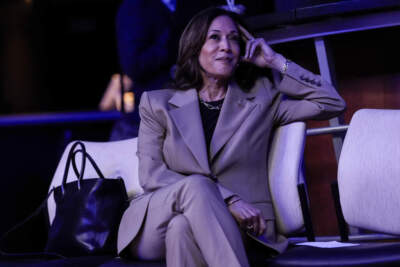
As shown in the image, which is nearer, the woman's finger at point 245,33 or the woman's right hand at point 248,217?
the woman's right hand at point 248,217

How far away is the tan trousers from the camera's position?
6.05 ft

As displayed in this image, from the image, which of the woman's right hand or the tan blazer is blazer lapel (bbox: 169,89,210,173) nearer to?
the tan blazer

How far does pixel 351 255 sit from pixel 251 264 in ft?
1.23

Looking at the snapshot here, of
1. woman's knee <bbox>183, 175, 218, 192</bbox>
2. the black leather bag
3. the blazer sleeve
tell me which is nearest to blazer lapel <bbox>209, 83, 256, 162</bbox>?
the blazer sleeve

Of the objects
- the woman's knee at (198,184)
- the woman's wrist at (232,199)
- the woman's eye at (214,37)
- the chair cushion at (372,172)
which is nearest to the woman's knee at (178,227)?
the woman's knee at (198,184)

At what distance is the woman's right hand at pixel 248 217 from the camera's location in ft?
6.62

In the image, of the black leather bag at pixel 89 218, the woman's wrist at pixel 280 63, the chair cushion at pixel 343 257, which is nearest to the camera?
the chair cushion at pixel 343 257

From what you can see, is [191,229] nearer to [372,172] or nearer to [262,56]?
[372,172]

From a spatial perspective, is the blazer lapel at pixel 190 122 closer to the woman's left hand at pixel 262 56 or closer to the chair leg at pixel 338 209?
the woman's left hand at pixel 262 56

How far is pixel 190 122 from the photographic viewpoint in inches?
94.7

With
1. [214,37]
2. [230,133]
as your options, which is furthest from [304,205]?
[214,37]

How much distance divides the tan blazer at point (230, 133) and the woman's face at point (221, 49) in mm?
94

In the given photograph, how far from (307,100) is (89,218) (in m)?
1.03

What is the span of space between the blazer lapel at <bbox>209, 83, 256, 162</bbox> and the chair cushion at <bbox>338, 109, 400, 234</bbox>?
45 centimetres
